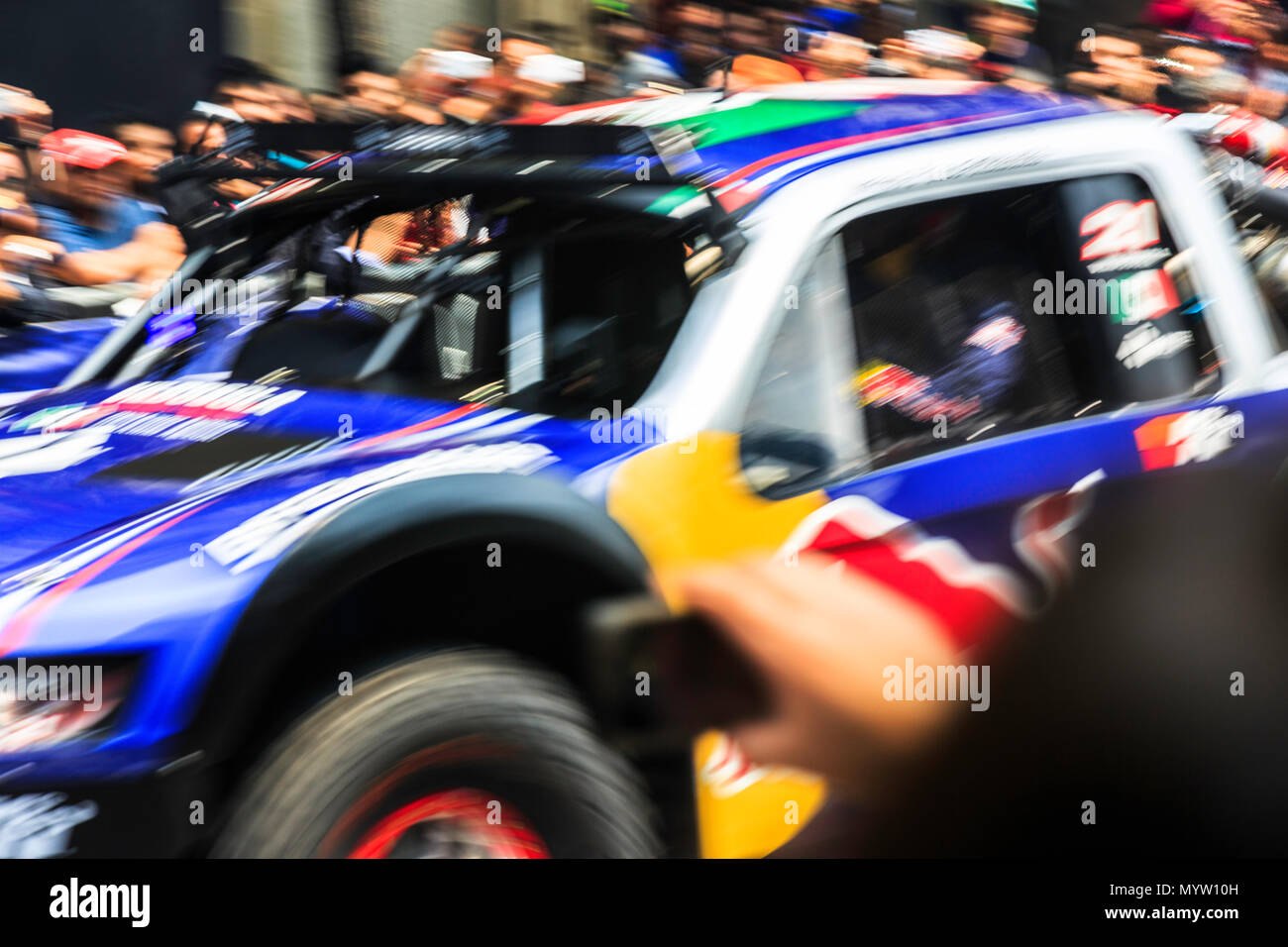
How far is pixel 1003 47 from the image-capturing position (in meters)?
7.33

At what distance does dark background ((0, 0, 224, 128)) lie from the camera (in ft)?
24.3

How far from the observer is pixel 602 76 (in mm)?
6062

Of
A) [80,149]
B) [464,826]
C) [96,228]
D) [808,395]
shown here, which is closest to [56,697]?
[464,826]

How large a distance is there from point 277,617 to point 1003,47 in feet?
21.0

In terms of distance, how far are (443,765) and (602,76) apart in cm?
459

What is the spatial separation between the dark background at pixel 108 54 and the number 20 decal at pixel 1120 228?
524 centimetres

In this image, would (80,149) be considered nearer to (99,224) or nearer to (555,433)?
(99,224)

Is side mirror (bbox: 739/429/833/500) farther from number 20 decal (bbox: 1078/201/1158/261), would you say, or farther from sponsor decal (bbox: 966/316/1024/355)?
number 20 decal (bbox: 1078/201/1158/261)

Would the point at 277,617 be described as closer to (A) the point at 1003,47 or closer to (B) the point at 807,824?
(B) the point at 807,824

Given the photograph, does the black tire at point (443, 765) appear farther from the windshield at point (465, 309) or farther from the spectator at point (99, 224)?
the spectator at point (99, 224)

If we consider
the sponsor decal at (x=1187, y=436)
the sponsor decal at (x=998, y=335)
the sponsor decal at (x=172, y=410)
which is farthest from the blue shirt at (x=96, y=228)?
the sponsor decal at (x=1187, y=436)

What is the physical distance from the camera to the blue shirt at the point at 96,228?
4.47m

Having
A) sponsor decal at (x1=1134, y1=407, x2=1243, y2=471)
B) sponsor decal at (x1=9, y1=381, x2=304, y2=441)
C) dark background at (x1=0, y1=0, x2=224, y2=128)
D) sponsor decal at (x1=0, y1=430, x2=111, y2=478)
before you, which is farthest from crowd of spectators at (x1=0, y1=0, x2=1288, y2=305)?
sponsor decal at (x1=1134, y1=407, x2=1243, y2=471)
